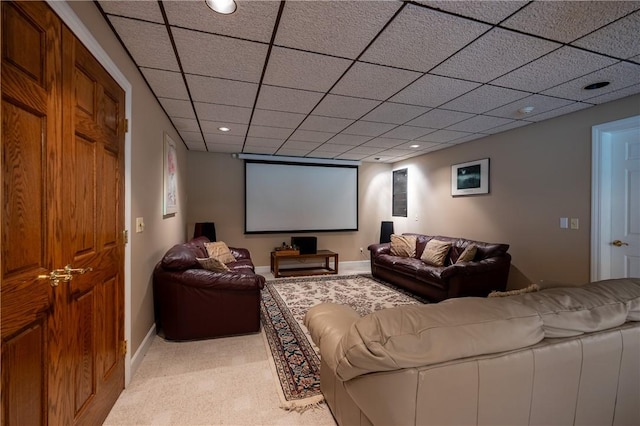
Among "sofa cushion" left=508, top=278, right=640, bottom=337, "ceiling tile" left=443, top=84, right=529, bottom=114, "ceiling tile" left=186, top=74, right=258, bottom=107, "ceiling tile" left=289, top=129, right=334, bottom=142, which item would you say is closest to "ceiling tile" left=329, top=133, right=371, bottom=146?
"ceiling tile" left=289, top=129, right=334, bottom=142

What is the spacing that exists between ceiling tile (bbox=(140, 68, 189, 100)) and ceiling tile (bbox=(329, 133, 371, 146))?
2.13 metres

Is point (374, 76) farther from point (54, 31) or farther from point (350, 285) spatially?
point (350, 285)

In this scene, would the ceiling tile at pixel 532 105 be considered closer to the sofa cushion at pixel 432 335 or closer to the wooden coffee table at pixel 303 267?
the sofa cushion at pixel 432 335

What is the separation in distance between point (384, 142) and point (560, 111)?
2.14 metres

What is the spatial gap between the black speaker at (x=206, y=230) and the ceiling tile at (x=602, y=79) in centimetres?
499

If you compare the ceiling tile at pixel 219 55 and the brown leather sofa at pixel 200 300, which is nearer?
the ceiling tile at pixel 219 55

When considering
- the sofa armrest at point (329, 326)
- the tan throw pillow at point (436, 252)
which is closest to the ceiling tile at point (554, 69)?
the sofa armrest at point (329, 326)

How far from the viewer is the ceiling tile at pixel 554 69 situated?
6.37ft

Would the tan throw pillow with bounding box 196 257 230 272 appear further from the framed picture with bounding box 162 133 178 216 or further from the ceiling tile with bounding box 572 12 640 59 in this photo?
the ceiling tile with bounding box 572 12 640 59

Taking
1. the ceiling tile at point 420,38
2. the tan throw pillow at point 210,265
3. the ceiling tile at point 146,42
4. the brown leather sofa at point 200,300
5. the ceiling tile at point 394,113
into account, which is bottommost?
the brown leather sofa at point 200,300

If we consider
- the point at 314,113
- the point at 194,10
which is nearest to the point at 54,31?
the point at 194,10

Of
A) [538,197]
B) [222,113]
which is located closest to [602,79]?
[538,197]

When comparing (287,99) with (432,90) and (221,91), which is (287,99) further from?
(432,90)

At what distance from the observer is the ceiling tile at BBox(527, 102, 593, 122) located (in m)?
2.87
